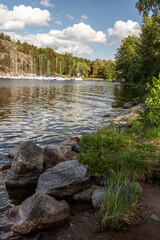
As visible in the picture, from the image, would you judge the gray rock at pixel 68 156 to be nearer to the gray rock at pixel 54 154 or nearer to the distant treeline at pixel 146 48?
the gray rock at pixel 54 154

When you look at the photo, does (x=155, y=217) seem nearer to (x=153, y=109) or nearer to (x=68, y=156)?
(x=68, y=156)

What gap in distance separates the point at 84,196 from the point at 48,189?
0.96 m

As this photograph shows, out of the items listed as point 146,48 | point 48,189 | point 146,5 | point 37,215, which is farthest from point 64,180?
point 146,48

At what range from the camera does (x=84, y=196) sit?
207 inches

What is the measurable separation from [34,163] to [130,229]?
3.52 metres

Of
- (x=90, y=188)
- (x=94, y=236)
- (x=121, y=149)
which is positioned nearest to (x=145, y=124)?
(x=121, y=149)

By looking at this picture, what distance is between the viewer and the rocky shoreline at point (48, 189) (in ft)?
14.0

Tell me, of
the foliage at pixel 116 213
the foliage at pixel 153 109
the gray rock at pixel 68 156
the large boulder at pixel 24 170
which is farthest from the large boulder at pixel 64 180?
the foliage at pixel 153 109

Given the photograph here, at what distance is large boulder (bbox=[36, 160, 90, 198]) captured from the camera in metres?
5.30

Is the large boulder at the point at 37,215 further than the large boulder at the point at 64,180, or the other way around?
the large boulder at the point at 64,180

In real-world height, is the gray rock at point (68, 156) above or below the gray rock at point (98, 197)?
above

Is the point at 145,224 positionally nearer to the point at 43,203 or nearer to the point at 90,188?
the point at 90,188

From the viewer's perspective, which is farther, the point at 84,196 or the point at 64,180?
the point at 64,180

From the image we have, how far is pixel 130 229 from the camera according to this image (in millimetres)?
4062
